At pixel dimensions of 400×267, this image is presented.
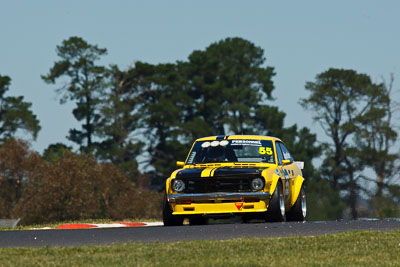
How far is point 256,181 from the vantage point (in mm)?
17875

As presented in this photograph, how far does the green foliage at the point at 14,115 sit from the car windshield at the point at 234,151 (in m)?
62.1

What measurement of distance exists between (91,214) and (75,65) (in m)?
24.6

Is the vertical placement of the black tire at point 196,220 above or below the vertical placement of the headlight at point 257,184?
below

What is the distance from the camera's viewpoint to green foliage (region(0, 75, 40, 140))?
80938mm

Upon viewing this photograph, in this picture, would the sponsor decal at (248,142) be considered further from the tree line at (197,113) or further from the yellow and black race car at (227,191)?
the tree line at (197,113)

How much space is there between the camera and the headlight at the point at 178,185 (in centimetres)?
1805

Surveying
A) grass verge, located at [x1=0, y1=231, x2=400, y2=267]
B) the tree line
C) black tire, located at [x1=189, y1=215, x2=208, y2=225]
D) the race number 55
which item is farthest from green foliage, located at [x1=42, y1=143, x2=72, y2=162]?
grass verge, located at [x1=0, y1=231, x2=400, y2=267]

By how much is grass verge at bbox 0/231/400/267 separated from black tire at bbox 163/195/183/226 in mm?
4999

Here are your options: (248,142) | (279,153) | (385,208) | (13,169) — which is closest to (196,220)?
(248,142)

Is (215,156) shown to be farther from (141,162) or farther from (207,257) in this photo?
(141,162)

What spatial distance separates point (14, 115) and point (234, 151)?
6330 centimetres

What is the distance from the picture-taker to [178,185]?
18.1m

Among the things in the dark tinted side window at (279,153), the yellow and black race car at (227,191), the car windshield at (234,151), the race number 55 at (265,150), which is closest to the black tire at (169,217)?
the yellow and black race car at (227,191)

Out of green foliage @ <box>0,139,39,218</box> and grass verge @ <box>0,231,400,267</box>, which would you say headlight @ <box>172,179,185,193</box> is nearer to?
grass verge @ <box>0,231,400,267</box>
